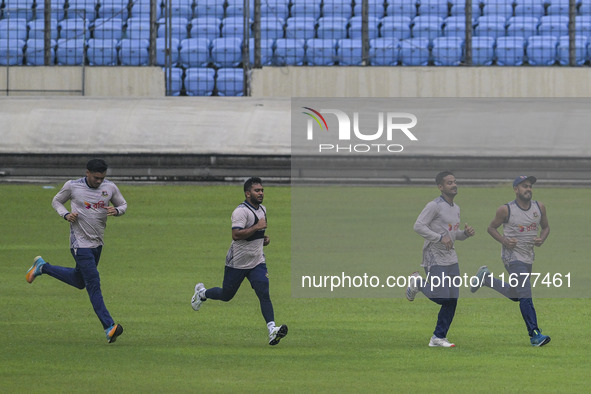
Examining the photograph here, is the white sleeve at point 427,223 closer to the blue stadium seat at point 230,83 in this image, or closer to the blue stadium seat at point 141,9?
the blue stadium seat at point 230,83

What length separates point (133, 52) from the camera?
26219 mm

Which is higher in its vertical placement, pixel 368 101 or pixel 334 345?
pixel 368 101

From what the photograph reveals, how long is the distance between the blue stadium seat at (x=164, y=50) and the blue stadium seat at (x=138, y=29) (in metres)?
0.33

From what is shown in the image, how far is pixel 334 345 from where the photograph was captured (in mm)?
11219

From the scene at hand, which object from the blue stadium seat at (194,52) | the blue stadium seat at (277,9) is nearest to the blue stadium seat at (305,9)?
the blue stadium seat at (277,9)

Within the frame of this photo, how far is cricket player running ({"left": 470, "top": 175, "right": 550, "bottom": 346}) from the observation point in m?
11.0

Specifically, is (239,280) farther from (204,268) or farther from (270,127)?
(270,127)

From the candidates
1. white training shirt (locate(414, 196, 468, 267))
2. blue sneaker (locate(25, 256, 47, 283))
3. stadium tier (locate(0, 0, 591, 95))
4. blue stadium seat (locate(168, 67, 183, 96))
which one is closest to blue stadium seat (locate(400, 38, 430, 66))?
stadium tier (locate(0, 0, 591, 95))

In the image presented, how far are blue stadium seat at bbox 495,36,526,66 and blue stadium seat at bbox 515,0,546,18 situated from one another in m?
1.20

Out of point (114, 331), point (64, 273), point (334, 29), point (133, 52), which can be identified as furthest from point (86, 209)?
point (334, 29)

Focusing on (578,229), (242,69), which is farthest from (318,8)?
(578,229)

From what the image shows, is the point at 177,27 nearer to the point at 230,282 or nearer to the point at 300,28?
the point at 300,28

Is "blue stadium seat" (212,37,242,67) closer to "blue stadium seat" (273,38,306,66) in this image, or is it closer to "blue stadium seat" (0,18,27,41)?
"blue stadium seat" (273,38,306,66)

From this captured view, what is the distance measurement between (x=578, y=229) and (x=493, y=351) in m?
8.70
